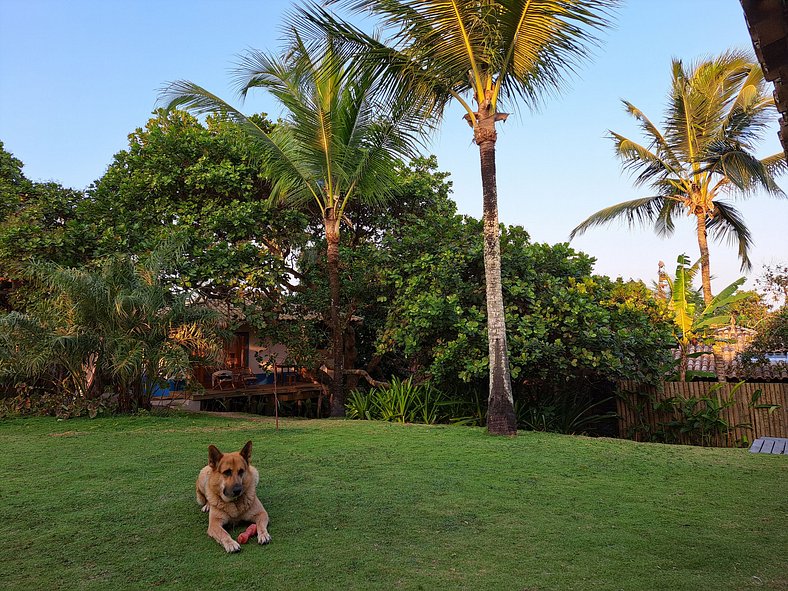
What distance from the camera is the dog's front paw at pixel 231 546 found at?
380cm

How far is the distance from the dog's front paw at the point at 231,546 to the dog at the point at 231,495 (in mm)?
11

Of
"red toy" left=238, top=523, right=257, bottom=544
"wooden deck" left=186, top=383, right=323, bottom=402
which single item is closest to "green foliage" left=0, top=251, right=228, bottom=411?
"wooden deck" left=186, top=383, right=323, bottom=402

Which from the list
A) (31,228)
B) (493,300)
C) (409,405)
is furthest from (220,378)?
(493,300)

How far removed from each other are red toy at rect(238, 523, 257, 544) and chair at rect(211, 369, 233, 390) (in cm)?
1359

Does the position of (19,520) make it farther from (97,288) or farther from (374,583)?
(97,288)

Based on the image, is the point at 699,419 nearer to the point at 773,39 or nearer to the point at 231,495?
the point at 231,495

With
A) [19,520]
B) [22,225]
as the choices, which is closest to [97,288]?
[22,225]

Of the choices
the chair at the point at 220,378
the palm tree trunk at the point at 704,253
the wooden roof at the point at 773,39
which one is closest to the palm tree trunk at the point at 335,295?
the chair at the point at 220,378

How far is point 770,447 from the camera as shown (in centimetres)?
842

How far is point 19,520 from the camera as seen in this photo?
14.7 ft

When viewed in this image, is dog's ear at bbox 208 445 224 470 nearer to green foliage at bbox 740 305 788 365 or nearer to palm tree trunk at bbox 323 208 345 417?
palm tree trunk at bbox 323 208 345 417

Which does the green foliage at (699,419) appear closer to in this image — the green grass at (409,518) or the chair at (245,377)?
the green grass at (409,518)

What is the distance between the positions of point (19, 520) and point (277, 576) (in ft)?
7.98

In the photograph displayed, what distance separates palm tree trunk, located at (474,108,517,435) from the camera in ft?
29.7
